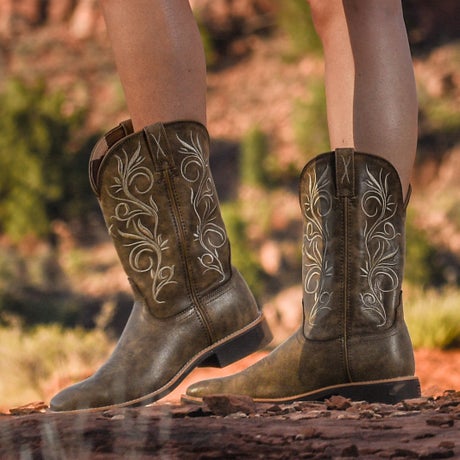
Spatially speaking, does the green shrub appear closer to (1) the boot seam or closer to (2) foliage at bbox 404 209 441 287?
(2) foliage at bbox 404 209 441 287

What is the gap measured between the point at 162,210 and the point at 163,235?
60 mm

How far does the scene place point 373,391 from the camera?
6.99 ft

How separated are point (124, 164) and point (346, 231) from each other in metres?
0.57

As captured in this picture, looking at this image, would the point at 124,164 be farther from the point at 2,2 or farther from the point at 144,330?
the point at 2,2

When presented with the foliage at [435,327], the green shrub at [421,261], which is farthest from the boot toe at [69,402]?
the green shrub at [421,261]

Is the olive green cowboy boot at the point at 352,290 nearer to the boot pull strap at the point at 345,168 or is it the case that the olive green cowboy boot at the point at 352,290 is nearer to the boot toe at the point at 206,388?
the boot pull strap at the point at 345,168

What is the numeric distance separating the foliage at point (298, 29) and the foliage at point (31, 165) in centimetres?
437

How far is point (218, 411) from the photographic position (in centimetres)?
180

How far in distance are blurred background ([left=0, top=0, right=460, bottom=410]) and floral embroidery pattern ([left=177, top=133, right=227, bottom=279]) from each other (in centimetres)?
759

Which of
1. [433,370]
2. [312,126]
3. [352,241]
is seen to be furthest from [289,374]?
[312,126]

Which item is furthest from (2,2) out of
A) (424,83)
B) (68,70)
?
(424,83)

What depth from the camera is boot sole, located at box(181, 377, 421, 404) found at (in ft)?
6.98

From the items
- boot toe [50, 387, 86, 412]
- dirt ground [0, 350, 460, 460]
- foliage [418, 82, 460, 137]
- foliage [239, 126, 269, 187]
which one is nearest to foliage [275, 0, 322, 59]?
foliage [239, 126, 269, 187]

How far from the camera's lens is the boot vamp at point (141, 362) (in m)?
2.01
